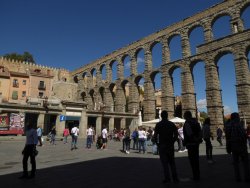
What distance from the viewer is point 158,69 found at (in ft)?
127

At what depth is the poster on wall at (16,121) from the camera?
82.1 feet

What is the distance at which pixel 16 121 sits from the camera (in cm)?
2528

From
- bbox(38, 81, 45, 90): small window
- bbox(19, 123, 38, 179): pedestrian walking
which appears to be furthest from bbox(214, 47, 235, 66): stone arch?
bbox(38, 81, 45, 90): small window

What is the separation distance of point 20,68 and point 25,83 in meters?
12.3

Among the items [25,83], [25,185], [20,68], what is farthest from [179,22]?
[20,68]

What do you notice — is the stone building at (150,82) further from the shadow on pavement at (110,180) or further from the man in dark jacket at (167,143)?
the man in dark jacket at (167,143)

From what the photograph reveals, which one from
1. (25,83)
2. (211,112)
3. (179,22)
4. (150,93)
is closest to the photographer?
(211,112)

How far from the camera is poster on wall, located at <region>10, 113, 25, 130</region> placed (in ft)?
82.1

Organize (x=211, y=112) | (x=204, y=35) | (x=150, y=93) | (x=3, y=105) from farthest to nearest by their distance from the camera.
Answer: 1. (x=150, y=93)
2. (x=204, y=35)
3. (x=211, y=112)
4. (x=3, y=105)

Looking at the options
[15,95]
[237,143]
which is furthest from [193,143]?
[15,95]

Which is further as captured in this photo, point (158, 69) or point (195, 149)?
point (158, 69)

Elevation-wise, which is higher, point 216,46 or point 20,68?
point 20,68

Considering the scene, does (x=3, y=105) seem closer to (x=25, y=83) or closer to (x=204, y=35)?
(x=25, y=83)

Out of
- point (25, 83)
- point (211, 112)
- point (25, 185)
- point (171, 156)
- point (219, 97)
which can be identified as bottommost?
point (25, 185)
